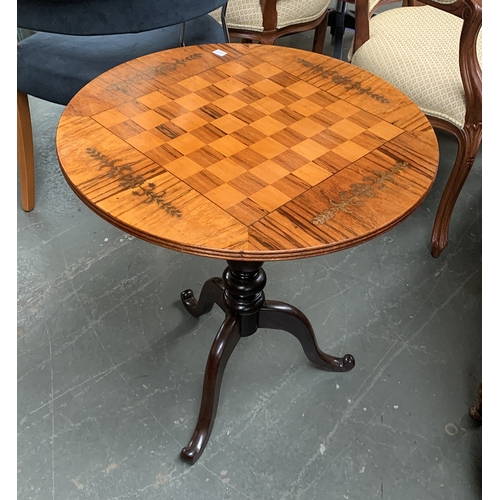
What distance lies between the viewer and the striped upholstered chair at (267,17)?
186 centimetres

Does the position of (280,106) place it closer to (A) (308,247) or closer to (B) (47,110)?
(A) (308,247)

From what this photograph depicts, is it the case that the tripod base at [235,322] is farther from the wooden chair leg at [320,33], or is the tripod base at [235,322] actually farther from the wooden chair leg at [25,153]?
the wooden chair leg at [320,33]

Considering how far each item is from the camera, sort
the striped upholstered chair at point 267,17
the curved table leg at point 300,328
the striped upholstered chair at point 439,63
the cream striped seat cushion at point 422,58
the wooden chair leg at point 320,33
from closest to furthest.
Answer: the curved table leg at point 300,328, the striped upholstered chair at point 439,63, the cream striped seat cushion at point 422,58, the striped upholstered chair at point 267,17, the wooden chair leg at point 320,33

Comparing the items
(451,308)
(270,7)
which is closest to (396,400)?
(451,308)

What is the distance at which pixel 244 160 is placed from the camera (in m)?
0.93

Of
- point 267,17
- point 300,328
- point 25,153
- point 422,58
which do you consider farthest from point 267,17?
point 300,328

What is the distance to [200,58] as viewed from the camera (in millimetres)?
1224

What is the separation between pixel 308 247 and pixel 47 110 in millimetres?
1818

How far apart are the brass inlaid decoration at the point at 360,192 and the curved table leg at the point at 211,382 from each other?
435 mm

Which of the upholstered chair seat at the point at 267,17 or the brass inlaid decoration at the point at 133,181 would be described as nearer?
the brass inlaid decoration at the point at 133,181

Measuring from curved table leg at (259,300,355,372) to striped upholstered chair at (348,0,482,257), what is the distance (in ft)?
1.86

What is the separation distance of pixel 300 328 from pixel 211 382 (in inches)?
9.7

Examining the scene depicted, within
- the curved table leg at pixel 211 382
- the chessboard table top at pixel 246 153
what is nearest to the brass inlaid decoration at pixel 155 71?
the chessboard table top at pixel 246 153

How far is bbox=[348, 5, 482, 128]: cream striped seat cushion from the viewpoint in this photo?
148 centimetres
